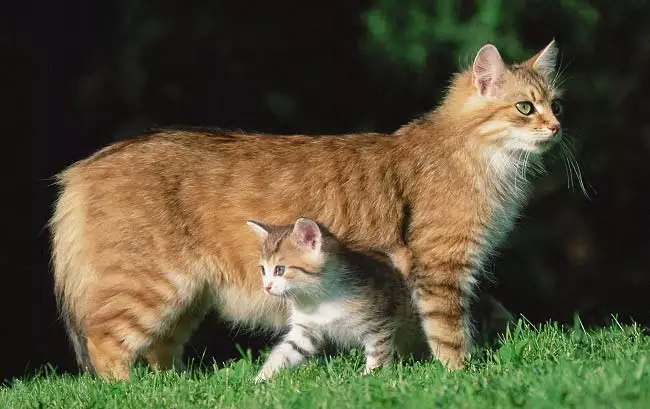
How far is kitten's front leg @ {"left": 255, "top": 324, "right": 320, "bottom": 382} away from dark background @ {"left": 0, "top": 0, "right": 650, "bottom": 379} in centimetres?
312

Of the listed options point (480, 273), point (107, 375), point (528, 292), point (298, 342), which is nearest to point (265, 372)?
point (298, 342)

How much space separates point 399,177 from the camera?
849 cm

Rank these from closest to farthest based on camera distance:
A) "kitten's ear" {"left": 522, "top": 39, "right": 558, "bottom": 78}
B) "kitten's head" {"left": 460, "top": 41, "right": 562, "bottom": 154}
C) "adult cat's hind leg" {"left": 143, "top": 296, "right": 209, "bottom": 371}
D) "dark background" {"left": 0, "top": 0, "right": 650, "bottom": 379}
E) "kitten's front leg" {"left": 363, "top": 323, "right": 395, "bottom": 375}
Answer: "kitten's front leg" {"left": 363, "top": 323, "right": 395, "bottom": 375} → "kitten's head" {"left": 460, "top": 41, "right": 562, "bottom": 154} → "kitten's ear" {"left": 522, "top": 39, "right": 558, "bottom": 78} → "adult cat's hind leg" {"left": 143, "top": 296, "right": 209, "bottom": 371} → "dark background" {"left": 0, "top": 0, "right": 650, "bottom": 379}

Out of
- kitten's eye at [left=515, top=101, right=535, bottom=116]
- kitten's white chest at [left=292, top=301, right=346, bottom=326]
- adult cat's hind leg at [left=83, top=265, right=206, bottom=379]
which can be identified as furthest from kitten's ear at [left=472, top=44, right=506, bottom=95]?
adult cat's hind leg at [left=83, top=265, right=206, bottom=379]

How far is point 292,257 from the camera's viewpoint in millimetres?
8125

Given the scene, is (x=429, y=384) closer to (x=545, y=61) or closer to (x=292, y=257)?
(x=292, y=257)

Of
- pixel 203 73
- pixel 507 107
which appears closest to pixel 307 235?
pixel 507 107

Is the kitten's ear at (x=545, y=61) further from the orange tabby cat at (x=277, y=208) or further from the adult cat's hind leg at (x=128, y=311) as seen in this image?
the adult cat's hind leg at (x=128, y=311)

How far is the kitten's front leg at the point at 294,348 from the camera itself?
8156 millimetres

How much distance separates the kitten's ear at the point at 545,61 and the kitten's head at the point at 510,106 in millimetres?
159

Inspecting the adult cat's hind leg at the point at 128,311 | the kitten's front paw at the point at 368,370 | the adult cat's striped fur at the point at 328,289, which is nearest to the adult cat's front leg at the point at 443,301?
the adult cat's striped fur at the point at 328,289

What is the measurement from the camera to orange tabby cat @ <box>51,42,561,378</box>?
821cm

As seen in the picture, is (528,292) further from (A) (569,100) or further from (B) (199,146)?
(B) (199,146)

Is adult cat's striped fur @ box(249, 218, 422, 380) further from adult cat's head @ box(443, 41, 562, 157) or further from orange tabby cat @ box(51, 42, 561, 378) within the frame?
adult cat's head @ box(443, 41, 562, 157)
